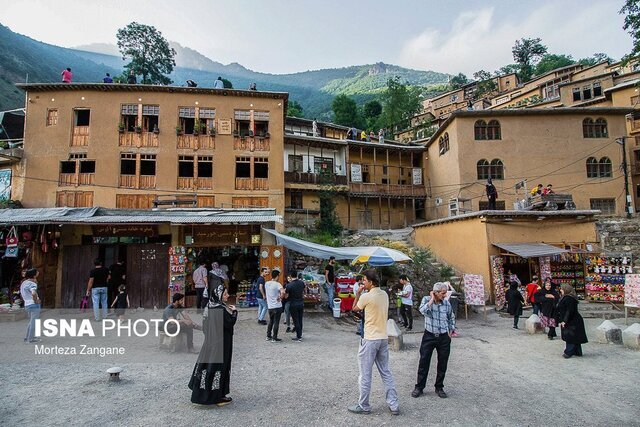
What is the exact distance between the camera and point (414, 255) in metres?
16.6

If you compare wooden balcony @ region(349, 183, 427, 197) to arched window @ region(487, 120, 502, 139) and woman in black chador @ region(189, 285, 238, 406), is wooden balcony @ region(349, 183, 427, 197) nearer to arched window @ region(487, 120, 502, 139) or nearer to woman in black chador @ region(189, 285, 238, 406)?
arched window @ region(487, 120, 502, 139)

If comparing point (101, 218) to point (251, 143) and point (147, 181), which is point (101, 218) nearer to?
point (147, 181)

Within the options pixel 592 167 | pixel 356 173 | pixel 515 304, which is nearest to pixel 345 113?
pixel 356 173

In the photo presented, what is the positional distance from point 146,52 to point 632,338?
45984mm

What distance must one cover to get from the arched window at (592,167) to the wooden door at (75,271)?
28907mm

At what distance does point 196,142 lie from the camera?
59.1 ft

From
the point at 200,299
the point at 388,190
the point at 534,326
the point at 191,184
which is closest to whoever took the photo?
the point at 534,326

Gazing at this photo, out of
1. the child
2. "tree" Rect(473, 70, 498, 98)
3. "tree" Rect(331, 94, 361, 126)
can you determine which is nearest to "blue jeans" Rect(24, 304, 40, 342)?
the child

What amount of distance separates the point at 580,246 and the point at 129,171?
21.9 m

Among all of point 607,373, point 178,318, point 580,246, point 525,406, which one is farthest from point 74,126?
point 580,246

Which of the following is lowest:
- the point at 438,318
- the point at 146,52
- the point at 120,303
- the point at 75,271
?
the point at 120,303

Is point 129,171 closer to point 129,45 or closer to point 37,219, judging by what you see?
point 37,219

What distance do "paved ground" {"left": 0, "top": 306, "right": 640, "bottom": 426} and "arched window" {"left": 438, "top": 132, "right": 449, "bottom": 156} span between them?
1848cm

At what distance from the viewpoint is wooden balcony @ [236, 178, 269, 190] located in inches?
714
